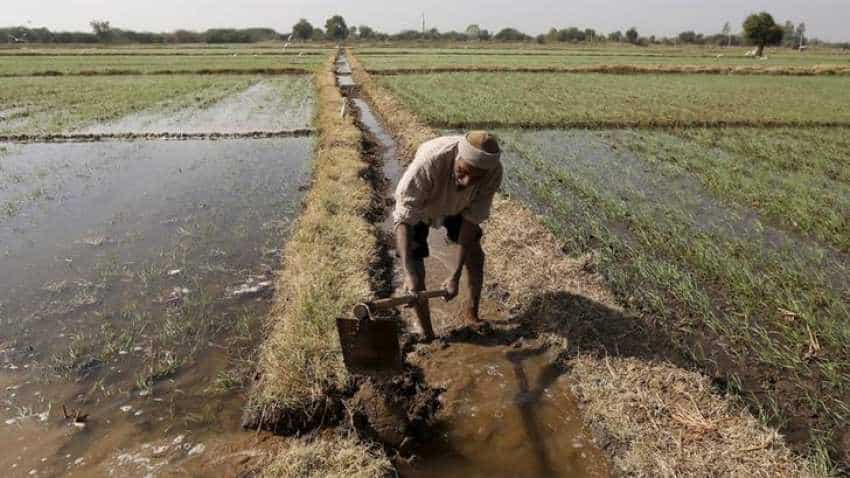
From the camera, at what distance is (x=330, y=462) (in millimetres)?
2441

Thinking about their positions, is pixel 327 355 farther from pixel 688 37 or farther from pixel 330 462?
pixel 688 37

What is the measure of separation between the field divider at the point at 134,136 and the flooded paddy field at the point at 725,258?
529cm

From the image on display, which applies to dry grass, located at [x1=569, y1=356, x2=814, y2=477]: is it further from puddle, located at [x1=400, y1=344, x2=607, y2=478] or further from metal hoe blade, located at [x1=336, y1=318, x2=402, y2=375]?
metal hoe blade, located at [x1=336, y1=318, x2=402, y2=375]

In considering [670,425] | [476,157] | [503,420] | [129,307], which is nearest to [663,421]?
[670,425]

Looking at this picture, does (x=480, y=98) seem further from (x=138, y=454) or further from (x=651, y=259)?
(x=138, y=454)

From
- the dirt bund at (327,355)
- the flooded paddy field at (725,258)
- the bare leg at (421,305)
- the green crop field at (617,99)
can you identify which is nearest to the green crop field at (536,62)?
the green crop field at (617,99)

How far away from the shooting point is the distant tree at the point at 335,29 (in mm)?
79375

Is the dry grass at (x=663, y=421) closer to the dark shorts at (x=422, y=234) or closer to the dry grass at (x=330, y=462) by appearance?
the dark shorts at (x=422, y=234)

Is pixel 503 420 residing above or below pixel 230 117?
below

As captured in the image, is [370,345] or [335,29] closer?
[370,345]

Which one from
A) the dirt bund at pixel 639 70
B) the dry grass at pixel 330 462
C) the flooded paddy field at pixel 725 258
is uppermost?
the dirt bund at pixel 639 70

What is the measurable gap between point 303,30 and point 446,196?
86412 millimetres

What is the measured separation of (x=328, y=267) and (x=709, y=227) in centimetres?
400

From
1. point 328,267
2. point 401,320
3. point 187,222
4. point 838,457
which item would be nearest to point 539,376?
point 401,320
